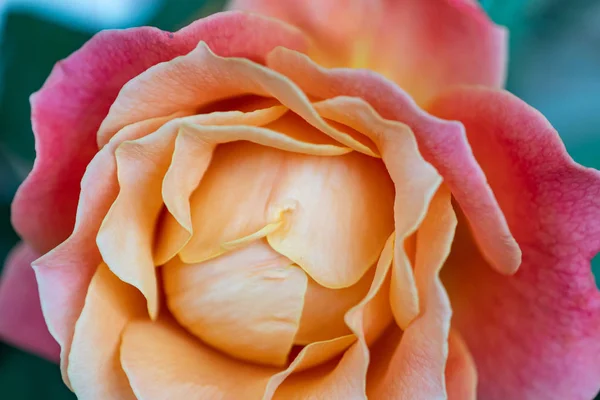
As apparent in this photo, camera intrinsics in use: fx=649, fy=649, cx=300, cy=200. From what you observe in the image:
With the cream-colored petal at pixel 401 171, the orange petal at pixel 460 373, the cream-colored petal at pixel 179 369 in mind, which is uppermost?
the cream-colored petal at pixel 401 171

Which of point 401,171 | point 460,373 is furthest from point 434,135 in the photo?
point 460,373

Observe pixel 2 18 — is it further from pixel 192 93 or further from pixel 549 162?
pixel 549 162

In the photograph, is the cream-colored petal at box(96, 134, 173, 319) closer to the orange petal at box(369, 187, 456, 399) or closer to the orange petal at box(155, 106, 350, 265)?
the orange petal at box(155, 106, 350, 265)

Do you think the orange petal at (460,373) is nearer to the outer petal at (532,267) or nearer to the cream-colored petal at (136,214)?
the outer petal at (532,267)

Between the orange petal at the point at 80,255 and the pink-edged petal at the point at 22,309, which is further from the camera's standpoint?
the pink-edged petal at the point at 22,309

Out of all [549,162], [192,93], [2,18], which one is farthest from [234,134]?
[2,18]

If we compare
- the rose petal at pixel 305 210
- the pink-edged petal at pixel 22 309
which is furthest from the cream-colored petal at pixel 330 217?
the pink-edged petal at pixel 22 309

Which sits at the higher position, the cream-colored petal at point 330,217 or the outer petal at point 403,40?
the outer petal at point 403,40
